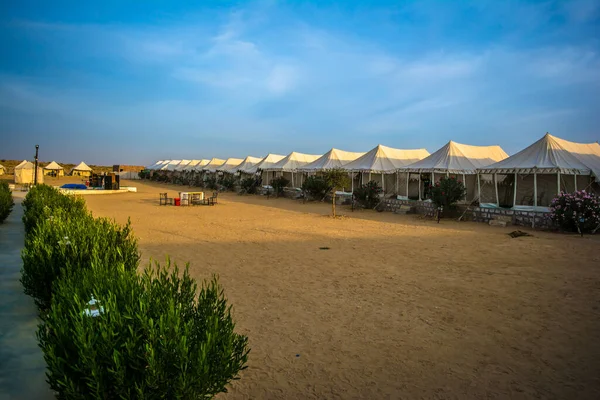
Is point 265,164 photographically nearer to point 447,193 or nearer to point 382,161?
point 382,161

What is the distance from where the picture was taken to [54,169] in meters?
55.7

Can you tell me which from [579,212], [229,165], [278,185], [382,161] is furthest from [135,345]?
[229,165]

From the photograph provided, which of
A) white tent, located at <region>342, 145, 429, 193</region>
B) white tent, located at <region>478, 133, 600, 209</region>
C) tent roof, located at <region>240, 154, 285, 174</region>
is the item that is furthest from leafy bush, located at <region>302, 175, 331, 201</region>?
white tent, located at <region>478, 133, 600, 209</region>

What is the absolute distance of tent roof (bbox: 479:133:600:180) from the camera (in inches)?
550

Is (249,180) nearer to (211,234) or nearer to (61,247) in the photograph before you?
(211,234)

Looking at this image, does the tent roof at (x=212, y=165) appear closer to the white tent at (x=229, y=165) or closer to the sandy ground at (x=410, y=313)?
the white tent at (x=229, y=165)

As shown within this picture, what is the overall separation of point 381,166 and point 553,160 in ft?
32.0

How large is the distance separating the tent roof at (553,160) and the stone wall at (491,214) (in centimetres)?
197

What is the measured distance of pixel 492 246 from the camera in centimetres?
988

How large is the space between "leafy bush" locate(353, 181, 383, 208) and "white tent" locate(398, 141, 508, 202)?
7.07ft

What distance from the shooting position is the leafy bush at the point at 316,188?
2408cm

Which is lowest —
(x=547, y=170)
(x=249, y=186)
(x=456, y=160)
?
(x=249, y=186)

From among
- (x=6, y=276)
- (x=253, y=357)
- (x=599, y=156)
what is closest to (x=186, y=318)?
(x=253, y=357)

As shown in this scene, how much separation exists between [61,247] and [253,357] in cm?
280
